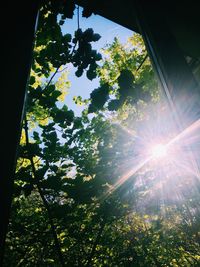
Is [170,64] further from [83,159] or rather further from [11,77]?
[83,159]

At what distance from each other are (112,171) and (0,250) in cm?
276

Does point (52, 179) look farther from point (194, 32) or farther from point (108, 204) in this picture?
point (194, 32)

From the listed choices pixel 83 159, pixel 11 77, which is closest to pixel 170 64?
pixel 11 77

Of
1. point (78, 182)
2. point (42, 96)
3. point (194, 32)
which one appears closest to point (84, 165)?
point (78, 182)

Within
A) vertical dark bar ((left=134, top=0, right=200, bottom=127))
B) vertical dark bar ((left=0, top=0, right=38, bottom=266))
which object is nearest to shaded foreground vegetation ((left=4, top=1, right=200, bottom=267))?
vertical dark bar ((left=134, top=0, right=200, bottom=127))

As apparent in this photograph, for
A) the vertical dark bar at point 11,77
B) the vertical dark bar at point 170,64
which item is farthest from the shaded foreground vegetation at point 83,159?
the vertical dark bar at point 11,77

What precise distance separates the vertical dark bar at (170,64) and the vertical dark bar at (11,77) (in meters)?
0.75

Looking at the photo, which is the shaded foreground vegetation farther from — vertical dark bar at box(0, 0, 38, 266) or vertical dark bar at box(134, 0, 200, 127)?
vertical dark bar at box(0, 0, 38, 266)

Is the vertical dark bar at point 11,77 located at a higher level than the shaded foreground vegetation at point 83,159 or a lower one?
lower

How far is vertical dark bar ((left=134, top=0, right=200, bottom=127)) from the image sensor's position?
98 cm

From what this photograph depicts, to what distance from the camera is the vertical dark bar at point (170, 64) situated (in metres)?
0.98

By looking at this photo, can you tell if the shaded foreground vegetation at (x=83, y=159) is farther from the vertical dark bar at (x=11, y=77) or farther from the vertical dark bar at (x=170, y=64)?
the vertical dark bar at (x=11, y=77)

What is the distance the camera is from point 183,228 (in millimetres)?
9867

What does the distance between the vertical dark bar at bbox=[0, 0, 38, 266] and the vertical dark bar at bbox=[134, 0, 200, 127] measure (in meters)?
0.75
